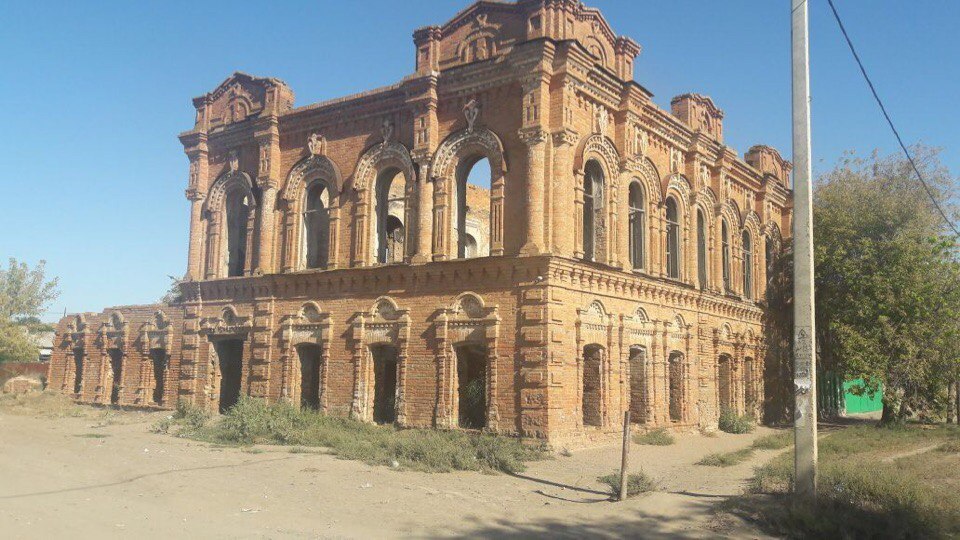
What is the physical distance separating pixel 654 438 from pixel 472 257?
239 inches

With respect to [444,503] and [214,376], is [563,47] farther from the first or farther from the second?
[214,376]

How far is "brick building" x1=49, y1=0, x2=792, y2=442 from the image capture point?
51.9 ft

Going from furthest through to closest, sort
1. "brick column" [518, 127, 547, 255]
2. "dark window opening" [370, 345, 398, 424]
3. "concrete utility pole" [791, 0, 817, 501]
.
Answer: "dark window opening" [370, 345, 398, 424] → "brick column" [518, 127, 547, 255] → "concrete utility pole" [791, 0, 817, 501]

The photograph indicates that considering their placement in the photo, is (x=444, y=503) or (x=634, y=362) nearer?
(x=444, y=503)

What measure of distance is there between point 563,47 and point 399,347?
25.1ft

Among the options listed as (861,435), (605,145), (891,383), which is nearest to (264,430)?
(605,145)

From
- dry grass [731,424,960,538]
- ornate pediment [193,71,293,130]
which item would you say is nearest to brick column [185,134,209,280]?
ornate pediment [193,71,293,130]

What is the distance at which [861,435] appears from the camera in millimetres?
19344

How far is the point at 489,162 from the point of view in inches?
657

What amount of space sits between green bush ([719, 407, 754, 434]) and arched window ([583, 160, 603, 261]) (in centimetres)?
742

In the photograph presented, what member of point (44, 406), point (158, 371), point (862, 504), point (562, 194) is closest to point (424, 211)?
point (562, 194)

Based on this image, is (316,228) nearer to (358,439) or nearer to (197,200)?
(197,200)

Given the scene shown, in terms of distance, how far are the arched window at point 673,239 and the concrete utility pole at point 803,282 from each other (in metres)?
10.6

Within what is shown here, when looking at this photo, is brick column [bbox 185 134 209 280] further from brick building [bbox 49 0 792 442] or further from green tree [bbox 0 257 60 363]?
green tree [bbox 0 257 60 363]
